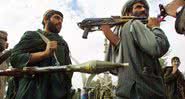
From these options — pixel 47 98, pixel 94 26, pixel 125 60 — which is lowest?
pixel 47 98

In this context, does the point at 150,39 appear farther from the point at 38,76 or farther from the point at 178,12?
the point at 38,76

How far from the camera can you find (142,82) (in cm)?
520

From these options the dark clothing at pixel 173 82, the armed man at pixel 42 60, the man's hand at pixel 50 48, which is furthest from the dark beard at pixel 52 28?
the dark clothing at pixel 173 82

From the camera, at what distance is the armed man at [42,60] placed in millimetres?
5879

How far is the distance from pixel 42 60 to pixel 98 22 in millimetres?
922

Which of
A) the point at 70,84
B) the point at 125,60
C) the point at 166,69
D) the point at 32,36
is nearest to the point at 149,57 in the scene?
the point at 125,60

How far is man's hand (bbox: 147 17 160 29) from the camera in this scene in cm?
554

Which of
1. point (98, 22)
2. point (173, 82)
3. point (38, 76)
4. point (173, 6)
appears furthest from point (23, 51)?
point (173, 82)

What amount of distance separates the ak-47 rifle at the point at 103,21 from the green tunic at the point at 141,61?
0.72ft

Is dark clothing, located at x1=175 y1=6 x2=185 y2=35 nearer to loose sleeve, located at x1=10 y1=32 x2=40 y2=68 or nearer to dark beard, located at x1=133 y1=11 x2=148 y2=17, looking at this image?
dark beard, located at x1=133 y1=11 x2=148 y2=17

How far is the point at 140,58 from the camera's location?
534cm

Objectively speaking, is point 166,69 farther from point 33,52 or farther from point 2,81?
point 33,52

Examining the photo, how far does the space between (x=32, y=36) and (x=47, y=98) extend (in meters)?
0.84

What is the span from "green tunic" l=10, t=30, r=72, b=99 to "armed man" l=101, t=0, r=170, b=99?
836mm
